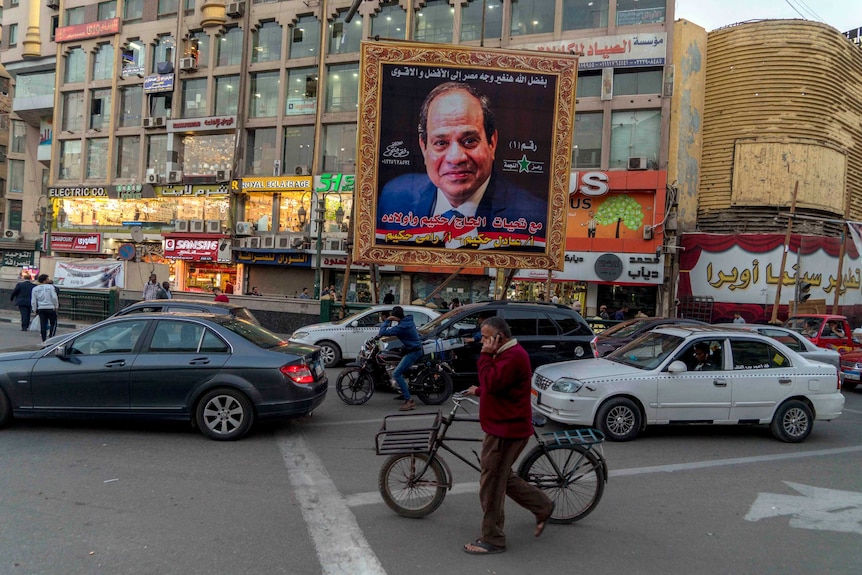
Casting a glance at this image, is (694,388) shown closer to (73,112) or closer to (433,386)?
(433,386)

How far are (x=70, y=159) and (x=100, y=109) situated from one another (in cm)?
395

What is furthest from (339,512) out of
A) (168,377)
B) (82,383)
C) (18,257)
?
(18,257)

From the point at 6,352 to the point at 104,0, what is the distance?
39082 millimetres

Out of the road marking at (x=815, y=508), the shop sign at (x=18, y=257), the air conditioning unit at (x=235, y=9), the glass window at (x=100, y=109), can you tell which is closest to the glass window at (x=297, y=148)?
the air conditioning unit at (x=235, y=9)

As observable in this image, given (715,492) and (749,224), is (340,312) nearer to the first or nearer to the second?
(715,492)

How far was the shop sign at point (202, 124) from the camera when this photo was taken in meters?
33.1

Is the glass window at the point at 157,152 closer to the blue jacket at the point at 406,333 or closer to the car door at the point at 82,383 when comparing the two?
the blue jacket at the point at 406,333

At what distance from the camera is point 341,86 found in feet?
102

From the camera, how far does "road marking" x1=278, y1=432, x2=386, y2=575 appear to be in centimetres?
420

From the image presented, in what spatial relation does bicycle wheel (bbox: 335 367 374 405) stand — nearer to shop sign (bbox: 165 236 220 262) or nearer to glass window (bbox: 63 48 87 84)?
shop sign (bbox: 165 236 220 262)

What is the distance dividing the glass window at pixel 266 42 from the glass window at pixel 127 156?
9.51 meters

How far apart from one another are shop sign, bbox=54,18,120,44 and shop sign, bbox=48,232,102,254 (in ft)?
40.7

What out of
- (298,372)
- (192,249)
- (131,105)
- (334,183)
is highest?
(131,105)

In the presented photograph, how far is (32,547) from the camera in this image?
4289 millimetres
